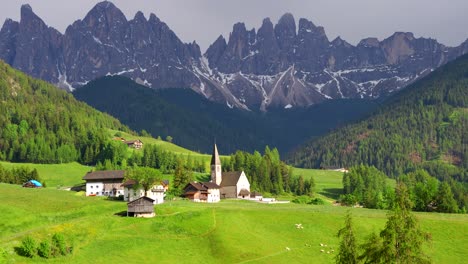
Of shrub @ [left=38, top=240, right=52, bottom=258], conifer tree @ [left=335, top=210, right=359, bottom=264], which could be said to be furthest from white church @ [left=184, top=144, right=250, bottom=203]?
conifer tree @ [left=335, top=210, right=359, bottom=264]

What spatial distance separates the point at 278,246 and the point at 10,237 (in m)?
46.1

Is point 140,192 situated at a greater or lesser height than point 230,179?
lesser

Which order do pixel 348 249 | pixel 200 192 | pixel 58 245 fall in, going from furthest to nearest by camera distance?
1. pixel 200 192
2. pixel 58 245
3. pixel 348 249

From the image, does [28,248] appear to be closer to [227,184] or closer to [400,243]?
[400,243]

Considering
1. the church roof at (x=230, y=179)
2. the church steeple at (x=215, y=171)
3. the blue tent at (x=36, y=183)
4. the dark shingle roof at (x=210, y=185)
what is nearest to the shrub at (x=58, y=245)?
the dark shingle roof at (x=210, y=185)

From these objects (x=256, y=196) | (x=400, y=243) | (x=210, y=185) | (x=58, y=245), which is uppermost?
(x=210, y=185)

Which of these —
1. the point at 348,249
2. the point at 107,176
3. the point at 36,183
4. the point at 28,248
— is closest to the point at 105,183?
the point at 107,176

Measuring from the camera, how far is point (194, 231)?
359 feet

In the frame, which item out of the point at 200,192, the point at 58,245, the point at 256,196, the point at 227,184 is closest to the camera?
the point at 58,245

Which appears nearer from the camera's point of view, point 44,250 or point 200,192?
point 44,250

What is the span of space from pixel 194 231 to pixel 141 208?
597 inches

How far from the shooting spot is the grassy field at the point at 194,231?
9639 centimetres

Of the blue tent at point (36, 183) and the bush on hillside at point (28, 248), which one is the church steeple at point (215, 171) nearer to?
the blue tent at point (36, 183)

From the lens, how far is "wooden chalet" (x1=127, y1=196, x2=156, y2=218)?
389 ft
